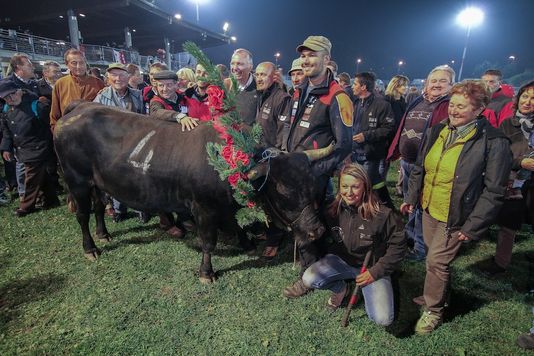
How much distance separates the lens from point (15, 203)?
6484 mm

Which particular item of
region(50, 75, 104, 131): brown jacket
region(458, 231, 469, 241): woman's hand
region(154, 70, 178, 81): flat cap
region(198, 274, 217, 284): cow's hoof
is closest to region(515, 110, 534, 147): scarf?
region(458, 231, 469, 241): woman's hand

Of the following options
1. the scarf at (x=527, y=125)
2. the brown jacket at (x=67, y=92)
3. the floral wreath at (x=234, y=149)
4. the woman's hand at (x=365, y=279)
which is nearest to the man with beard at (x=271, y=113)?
the floral wreath at (x=234, y=149)

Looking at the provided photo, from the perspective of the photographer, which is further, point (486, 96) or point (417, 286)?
point (417, 286)

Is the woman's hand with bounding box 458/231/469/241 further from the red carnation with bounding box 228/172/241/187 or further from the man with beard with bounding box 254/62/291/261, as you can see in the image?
the man with beard with bounding box 254/62/291/261

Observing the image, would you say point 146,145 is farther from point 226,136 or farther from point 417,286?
point 417,286

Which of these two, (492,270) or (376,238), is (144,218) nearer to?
(376,238)

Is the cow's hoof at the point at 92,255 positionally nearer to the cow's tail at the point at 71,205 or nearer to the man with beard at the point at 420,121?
the cow's tail at the point at 71,205

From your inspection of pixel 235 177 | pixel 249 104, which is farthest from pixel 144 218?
pixel 235 177

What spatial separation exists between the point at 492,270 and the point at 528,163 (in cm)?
156

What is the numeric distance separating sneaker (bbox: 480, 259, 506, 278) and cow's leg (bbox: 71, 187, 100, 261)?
5344mm

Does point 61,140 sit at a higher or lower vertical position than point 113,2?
lower

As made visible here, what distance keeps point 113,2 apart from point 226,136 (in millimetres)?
26889

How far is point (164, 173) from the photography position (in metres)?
4.01

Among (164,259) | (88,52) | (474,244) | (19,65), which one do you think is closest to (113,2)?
(88,52)
